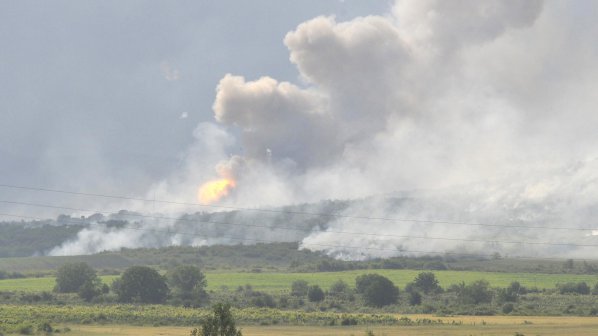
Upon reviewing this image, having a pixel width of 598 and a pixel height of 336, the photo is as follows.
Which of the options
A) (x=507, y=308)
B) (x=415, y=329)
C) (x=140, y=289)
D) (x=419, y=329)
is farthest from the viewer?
(x=140, y=289)

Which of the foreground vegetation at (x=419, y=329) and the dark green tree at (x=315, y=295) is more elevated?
the dark green tree at (x=315, y=295)

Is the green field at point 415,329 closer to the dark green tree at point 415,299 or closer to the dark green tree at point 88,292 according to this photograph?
the dark green tree at point 415,299

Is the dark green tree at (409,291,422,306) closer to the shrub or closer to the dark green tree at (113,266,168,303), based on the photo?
the shrub

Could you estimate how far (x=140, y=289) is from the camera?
18488 cm

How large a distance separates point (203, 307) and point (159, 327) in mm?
43738

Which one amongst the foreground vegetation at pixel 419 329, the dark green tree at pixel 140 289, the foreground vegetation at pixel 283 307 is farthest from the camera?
the dark green tree at pixel 140 289

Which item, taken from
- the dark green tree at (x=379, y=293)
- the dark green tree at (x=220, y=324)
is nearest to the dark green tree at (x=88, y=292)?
the dark green tree at (x=379, y=293)

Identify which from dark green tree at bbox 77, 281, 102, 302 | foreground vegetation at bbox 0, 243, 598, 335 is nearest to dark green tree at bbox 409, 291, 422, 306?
foreground vegetation at bbox 0, 243, 598, 335

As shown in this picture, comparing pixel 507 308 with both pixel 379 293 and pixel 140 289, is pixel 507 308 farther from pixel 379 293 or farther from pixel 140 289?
pixel 140 289

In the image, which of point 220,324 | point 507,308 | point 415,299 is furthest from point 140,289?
point 220,324

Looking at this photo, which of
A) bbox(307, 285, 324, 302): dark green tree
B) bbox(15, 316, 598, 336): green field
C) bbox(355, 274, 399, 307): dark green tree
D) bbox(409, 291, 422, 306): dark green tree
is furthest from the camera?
bbox(307, 285, 324, 302): dark green tree

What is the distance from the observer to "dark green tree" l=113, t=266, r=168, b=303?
7229 inches

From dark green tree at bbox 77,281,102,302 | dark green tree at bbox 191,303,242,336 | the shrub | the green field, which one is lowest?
the green field

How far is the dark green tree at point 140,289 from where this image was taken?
7229 inches
